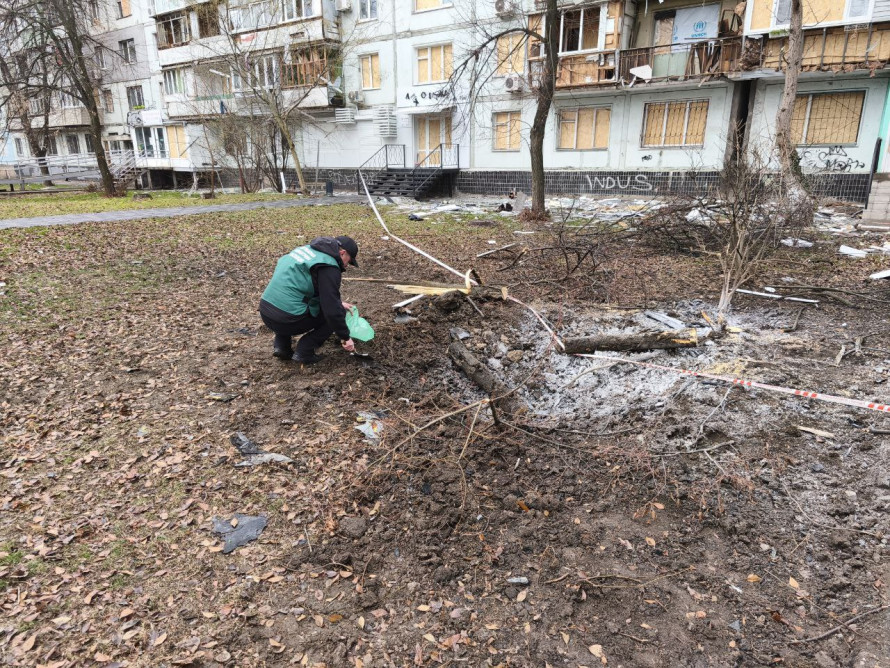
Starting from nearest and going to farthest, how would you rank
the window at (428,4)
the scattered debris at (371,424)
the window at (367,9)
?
1. the scattered debris at (371,424)
2. the window at (428,4)
3. the window at (367,9)

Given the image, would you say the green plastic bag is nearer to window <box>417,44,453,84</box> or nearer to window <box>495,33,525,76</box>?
window <box>495,33,525,76</box>

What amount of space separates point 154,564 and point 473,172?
20.7m

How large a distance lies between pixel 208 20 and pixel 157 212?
643 inches

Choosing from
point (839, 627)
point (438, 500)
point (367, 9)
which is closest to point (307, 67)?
point (367, 9)

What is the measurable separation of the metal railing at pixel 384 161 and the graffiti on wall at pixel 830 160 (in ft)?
47.0

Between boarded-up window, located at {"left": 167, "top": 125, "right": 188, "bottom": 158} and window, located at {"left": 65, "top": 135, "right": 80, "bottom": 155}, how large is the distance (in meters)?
10.8

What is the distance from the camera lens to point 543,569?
286 centimetres

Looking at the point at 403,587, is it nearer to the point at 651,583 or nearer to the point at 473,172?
the point at 651,583

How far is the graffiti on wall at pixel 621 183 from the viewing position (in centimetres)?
1853

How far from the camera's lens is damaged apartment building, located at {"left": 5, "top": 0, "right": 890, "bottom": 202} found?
15.5m

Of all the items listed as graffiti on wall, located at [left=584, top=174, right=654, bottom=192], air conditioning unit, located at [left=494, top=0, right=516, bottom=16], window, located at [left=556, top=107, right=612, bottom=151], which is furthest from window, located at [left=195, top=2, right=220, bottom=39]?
graffiti on wall, located at [left=584, top=174, right=654, bottom=192]

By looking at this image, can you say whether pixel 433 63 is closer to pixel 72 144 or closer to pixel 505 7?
pixel 505 7

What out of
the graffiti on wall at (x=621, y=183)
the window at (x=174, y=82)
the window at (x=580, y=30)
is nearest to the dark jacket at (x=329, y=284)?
the graffiti on wall at (x=621, y=183)

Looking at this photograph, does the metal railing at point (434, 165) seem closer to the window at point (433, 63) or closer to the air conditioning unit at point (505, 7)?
the window at point (433, 63)
